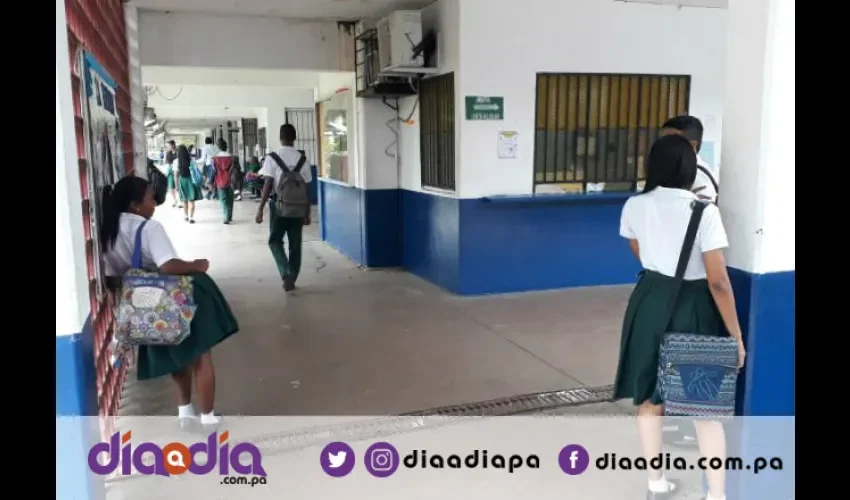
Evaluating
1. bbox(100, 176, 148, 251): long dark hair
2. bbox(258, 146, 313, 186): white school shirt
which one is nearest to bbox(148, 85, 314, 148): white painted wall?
bbox(258, 146, 313, 186): white school shirt

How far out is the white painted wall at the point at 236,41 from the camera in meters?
6.28

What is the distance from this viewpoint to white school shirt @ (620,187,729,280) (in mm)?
2107

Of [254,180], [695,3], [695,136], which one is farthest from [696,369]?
[254,180]

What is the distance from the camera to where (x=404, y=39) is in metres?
5.58

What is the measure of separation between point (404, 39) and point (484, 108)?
946mm

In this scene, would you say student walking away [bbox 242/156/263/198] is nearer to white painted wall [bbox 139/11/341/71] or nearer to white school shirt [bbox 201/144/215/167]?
white school shirt [bbox 201/144/215/167]

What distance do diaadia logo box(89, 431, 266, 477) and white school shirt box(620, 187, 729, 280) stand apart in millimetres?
1778

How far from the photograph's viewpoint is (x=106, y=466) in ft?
8.41

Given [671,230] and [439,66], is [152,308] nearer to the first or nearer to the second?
[671,230]

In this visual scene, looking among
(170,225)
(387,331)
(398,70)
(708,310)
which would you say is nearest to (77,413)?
(708,310)

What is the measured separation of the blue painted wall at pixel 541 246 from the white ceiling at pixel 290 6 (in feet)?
6.60

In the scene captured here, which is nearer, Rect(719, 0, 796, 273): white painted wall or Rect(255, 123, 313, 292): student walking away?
Rect(719, 0, 796, 273): white painted wall

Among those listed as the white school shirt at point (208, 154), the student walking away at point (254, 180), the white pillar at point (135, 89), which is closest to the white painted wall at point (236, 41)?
the white pillar at point (135, 89)

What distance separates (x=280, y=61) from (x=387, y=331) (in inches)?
136
